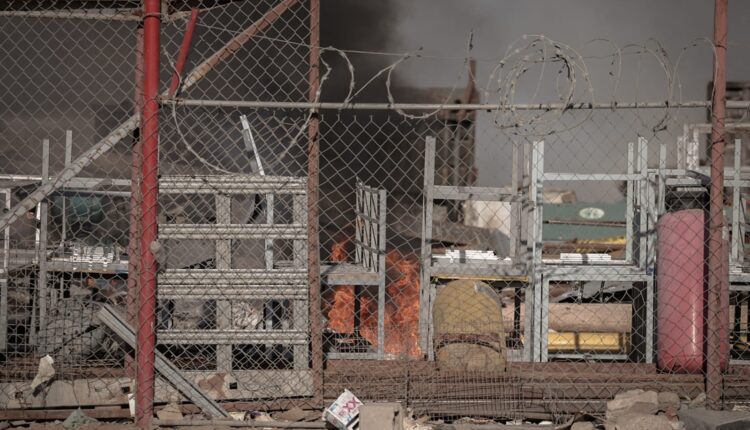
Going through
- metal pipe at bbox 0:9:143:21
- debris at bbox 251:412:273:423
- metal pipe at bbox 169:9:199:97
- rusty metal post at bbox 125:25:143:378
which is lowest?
debris at bbox 251:412:273:423

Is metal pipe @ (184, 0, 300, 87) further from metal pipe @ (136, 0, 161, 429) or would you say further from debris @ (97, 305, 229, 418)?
debris @ (97, 305, 229, 418)

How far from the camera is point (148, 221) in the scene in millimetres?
5621

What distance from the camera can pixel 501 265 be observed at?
8961 mm

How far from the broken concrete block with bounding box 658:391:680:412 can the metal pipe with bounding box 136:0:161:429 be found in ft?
11.7

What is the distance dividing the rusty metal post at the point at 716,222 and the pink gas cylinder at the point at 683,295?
0.40m

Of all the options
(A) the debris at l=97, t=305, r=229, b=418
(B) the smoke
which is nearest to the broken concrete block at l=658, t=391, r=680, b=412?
(A) the debris at l=97, t=305, r=229, b=418

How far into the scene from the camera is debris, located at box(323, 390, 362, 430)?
219 inches

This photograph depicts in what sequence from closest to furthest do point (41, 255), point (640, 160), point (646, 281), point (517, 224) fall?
point (41, 255) → point (646, 281) → point (640, 160) → point (517, 224)

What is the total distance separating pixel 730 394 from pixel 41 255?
590cm

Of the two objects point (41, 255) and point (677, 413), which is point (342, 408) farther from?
point (41, 255)

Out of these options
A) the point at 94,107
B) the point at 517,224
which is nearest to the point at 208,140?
the point at 94,107

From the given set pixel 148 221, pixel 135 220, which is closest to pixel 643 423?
pixel 148 221

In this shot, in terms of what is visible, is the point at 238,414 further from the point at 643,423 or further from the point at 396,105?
the point at 643,423

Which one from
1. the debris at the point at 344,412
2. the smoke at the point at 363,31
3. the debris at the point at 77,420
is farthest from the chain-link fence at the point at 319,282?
the smoke at the point at 363,31
